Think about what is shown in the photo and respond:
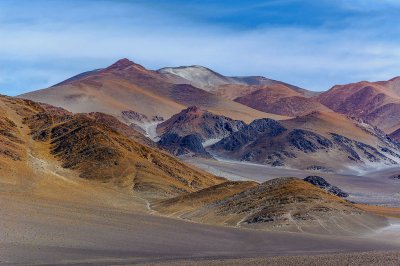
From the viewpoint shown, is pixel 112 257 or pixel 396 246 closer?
pixel 112 257

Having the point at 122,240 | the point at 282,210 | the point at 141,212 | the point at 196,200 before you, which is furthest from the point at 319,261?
the point at 196,200

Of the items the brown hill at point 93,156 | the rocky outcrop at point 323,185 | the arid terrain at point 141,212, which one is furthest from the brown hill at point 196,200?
the rocky outcrop at point 323,185

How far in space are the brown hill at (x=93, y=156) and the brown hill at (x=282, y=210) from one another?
16.1m

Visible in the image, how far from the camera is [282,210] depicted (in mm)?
71000

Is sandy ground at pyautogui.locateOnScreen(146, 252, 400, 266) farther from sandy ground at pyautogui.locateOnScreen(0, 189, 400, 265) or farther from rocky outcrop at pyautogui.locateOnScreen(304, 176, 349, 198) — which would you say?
rocky outcrop at pyautogui.locateOnScreen(304, 176, 349, 198)

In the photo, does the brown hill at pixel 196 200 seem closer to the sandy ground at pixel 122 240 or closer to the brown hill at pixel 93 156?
the brown hill at pixel 93 156

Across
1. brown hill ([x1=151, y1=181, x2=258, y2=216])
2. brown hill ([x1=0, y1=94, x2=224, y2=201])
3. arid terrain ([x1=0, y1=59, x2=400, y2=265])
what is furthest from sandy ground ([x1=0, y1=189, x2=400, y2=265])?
brown hill ([x1=0, y1=94, x2=224, y2=201])

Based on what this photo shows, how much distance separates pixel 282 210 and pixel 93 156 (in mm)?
47652

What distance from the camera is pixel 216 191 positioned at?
300 feet

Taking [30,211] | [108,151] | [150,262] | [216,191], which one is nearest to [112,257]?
[150,262]

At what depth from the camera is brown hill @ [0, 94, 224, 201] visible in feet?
334

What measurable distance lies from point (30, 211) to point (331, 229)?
28769mm

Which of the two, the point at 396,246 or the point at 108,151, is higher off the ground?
the point at 108,151

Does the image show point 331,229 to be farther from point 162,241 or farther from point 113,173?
point 113,173
